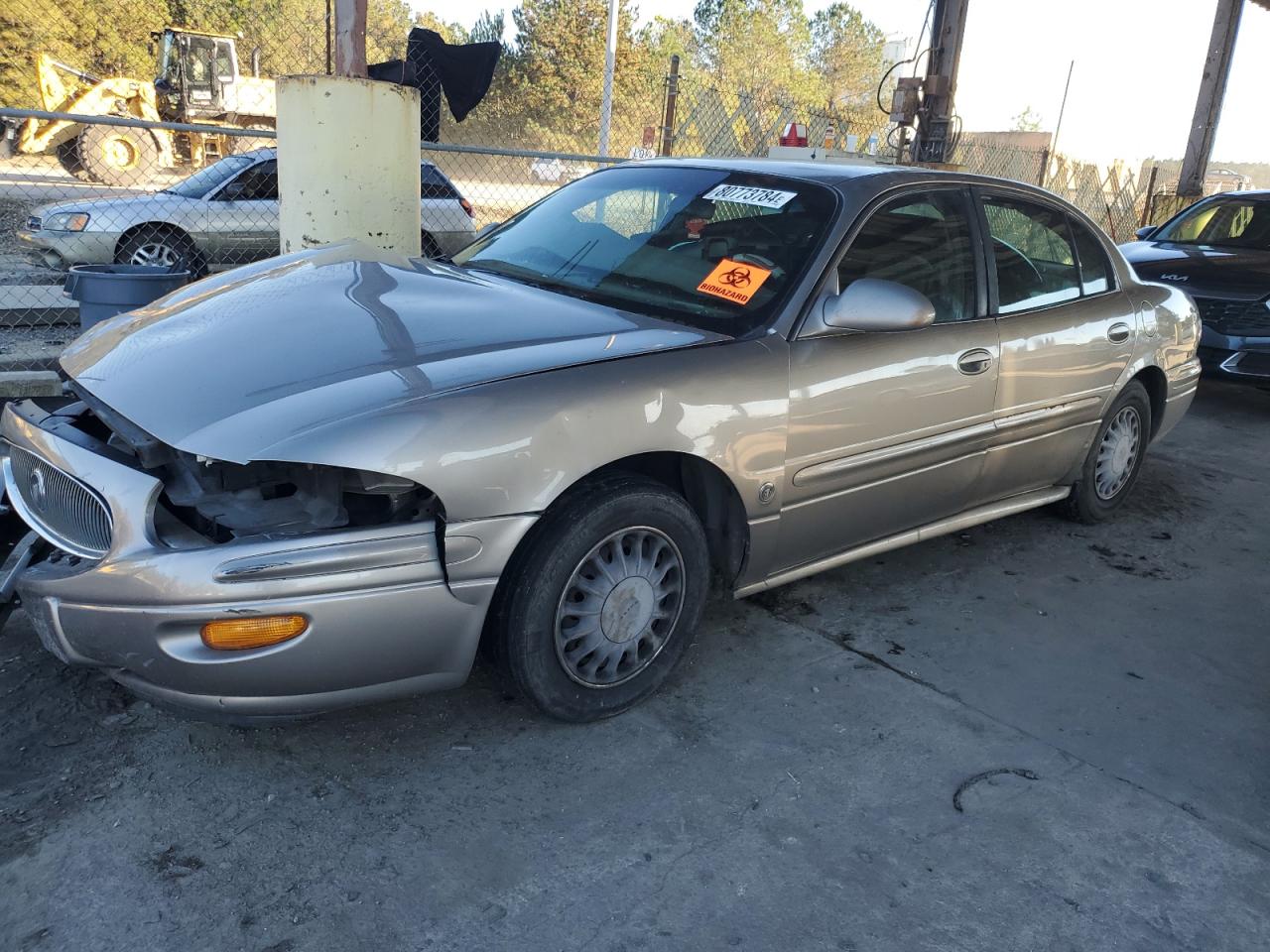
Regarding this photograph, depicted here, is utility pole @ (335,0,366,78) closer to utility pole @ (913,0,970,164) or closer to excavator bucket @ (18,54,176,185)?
utility pole @ (913,0,970,164)

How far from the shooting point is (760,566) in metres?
3.32

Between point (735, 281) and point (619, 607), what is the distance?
117 cm

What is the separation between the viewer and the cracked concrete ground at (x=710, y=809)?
2.25 metres

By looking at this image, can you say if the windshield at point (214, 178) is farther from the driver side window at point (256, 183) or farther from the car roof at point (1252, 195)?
the car roof at point (1252, 195)

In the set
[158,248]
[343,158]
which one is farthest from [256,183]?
[343,158]

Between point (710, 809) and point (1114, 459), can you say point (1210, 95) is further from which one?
point (710, 809)

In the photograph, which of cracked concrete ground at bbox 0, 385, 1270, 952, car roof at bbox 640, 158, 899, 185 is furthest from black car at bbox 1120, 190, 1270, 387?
car roof at bbox 640, 158, 899, 185

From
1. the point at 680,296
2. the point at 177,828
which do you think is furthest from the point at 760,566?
the point at 177,828

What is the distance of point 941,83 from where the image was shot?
1012 centimetres

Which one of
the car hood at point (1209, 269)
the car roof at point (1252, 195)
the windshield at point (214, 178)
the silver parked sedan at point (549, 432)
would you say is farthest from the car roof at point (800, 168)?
the windshield at point (214, 178)

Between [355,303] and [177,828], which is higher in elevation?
[355,303]

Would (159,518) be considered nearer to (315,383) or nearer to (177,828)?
(315,383)

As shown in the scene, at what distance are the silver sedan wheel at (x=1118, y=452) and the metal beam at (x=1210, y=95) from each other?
1229 centimetres

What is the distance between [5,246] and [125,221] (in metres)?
4.22
